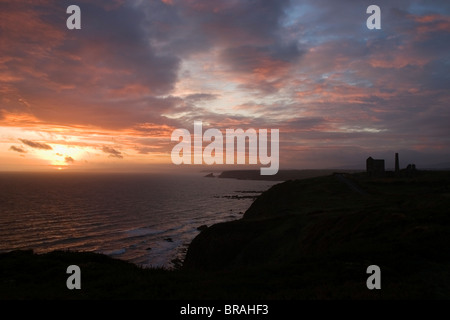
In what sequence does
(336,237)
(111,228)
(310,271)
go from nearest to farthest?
(310,271) < (336,237) < (111,228)

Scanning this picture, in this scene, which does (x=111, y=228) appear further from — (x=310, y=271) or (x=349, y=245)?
(x=310, y=271)

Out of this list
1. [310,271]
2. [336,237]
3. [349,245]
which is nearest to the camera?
[310,271]

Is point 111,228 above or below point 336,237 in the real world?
below

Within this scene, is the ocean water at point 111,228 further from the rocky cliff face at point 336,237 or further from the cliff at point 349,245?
the cliff at point 349,245

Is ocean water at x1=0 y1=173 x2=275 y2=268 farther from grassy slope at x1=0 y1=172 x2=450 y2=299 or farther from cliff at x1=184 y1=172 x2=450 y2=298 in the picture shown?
grassy slope at x1=0 y1=172 x2=450 y2=299

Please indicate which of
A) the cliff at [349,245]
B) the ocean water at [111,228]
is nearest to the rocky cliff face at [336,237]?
the cliff at [349,245]

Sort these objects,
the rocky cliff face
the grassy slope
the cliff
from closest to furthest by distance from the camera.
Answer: the grassy slope
the cliff
the rocky cliff face

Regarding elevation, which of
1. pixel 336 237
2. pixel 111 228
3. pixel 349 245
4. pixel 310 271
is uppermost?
pixel 310 271

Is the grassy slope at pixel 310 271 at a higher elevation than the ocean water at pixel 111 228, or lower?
higher

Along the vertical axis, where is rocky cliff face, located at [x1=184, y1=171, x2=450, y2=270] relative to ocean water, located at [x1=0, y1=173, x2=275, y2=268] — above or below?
above

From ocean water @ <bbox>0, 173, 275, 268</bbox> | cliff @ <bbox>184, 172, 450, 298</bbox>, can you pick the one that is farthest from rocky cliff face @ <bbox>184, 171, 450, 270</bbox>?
ocean water @ <bbox>0, 173, 275, 268</bbox>

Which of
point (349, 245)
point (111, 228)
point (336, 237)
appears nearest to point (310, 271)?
point (349, 245)

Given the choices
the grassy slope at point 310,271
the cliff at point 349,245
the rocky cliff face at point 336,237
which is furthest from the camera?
the rocky cliff face at point 336,237
